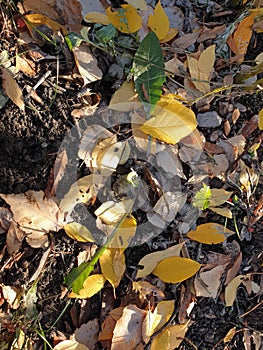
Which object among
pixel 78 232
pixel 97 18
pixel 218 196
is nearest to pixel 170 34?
pixel 97 18

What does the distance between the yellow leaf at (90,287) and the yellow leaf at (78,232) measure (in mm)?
95

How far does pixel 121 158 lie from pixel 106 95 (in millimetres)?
170

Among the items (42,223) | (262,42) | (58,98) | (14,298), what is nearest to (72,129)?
(58,98)

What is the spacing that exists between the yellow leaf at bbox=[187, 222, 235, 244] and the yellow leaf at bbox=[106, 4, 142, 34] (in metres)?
0.55

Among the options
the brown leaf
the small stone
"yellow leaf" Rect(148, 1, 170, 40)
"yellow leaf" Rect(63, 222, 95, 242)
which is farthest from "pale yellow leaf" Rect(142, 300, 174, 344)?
"yellow leaf" Rect(148, 1, 170, 40)

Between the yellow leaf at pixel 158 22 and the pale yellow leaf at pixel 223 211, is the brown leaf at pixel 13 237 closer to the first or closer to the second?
the pale yellow leaf at pixel 223 211

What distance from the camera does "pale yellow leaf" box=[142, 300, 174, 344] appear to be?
1.31 m

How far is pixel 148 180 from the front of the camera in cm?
134

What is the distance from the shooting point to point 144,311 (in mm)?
1306

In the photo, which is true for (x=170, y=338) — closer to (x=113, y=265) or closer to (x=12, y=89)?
(x=113, y=265)

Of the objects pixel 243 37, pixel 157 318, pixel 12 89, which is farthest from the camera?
pixel 243 37

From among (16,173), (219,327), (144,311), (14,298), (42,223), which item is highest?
(16,173)

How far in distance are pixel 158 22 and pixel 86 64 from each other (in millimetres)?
236

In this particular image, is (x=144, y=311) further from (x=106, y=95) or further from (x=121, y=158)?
(x=106, y=95)
